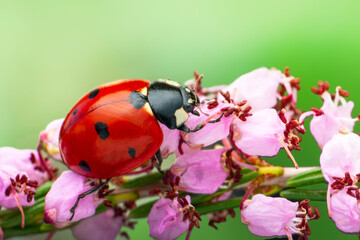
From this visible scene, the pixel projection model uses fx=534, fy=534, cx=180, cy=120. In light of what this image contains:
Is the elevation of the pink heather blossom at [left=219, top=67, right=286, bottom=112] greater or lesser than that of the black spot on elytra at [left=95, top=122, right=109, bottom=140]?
greater

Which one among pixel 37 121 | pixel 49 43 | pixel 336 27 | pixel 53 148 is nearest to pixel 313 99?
pixel 336 27

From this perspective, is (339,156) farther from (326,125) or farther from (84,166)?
(84,166)

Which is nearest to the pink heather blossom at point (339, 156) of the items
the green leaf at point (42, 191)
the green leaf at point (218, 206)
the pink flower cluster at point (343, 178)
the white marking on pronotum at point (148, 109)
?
the pink flower cluster at point (343, 178)

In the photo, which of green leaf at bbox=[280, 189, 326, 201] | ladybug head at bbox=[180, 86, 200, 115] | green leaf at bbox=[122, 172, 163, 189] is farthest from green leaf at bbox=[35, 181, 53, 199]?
green leaf at bbox=[280, 189, 326, 201]

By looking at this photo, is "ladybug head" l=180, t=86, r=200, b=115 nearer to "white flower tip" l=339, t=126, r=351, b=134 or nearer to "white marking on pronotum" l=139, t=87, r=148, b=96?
"white marking on pronotum" l=139, t=87, r=148, b=96

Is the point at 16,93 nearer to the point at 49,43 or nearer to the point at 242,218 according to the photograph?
the point at 49,43

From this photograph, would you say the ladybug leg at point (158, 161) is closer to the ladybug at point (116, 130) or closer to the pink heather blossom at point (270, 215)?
the ladybug at point (116, 130)
